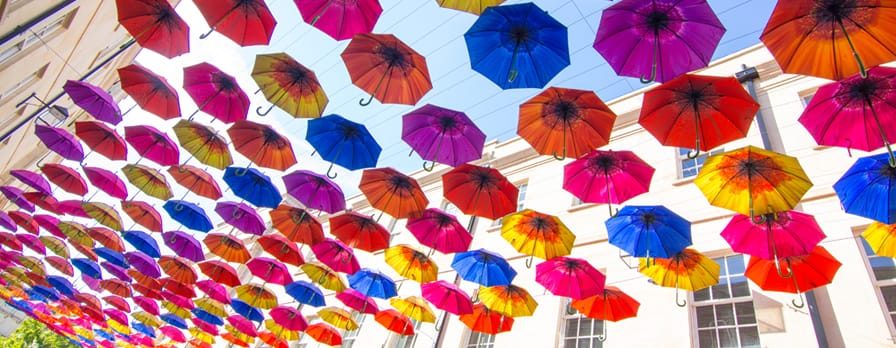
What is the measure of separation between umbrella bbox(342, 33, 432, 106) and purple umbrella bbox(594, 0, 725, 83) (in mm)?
2104

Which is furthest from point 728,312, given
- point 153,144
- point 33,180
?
point 33,180

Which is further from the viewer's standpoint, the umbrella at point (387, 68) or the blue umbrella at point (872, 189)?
the umbrella at point (387, 68)

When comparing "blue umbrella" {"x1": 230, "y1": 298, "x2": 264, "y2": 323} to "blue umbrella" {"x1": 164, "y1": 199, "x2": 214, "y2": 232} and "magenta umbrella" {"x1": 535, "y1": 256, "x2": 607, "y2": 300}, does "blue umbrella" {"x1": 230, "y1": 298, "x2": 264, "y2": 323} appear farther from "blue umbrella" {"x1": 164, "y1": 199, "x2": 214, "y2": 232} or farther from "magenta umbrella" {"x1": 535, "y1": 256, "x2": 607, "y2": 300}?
"magenta umbrella" {"x1": 535, "y1": 256, "x2": 607, "y2": 300}

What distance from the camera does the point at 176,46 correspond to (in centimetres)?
501

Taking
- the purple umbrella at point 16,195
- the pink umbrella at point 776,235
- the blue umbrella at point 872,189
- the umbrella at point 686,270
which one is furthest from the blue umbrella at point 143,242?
the blue umbrella at point 872,189

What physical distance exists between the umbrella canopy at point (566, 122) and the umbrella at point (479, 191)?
3.01 ft

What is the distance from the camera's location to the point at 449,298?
24.6 ft

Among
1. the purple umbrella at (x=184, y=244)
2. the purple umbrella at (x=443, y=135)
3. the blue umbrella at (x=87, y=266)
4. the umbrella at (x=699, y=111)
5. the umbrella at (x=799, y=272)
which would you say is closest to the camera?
the umbrella at (x=699, y=111)

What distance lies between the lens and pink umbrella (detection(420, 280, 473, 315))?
7.46 meters

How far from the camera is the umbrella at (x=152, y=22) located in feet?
15.7

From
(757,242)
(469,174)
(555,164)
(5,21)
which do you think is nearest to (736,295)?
(757,242)

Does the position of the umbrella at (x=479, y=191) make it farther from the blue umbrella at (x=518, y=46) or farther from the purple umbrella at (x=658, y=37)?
the purple umbrella at (x=658, y=37)

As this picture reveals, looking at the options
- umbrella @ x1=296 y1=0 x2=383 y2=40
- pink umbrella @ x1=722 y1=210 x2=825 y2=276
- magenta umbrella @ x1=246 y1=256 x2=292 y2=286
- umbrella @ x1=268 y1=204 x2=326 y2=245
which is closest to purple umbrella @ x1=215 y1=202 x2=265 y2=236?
umbrella @ x1=268 y1=204 x2=326 y2=245

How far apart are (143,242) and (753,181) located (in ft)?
40.9
